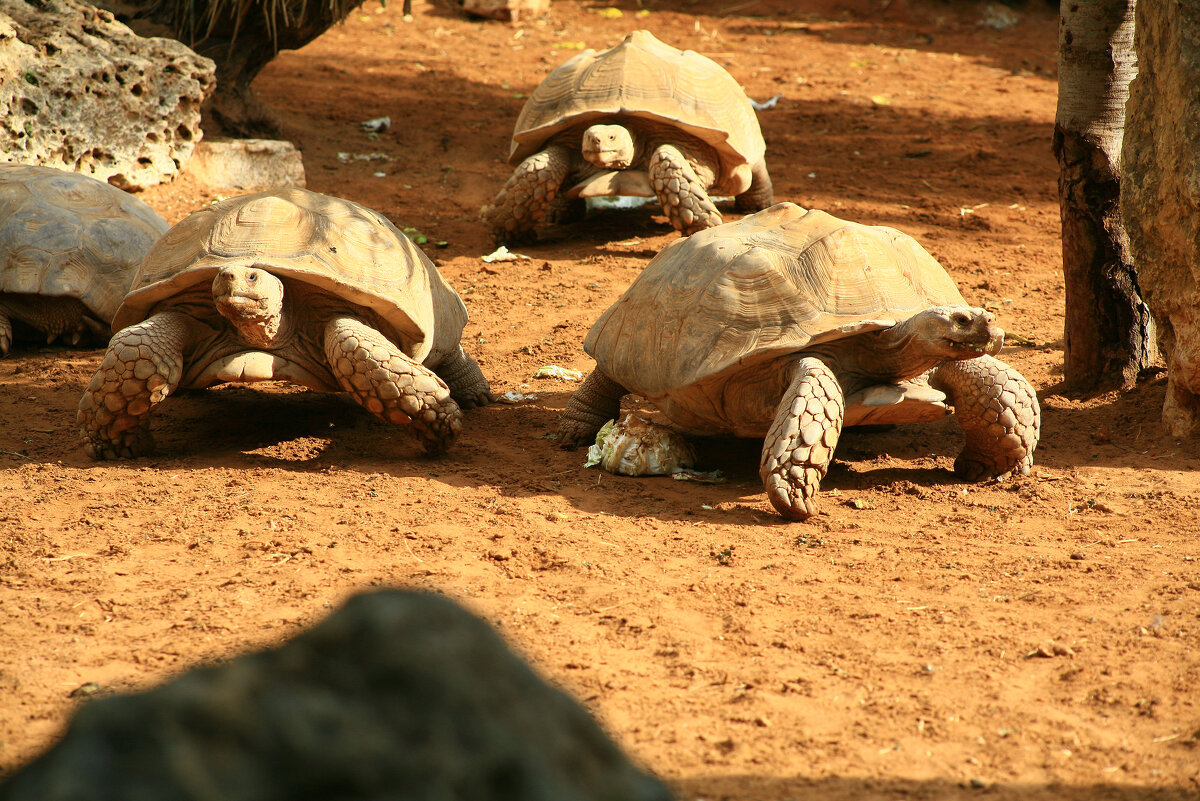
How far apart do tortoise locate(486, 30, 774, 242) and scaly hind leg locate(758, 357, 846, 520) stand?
4.14 m

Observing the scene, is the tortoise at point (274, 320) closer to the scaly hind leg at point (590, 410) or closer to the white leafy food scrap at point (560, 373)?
the scaly hind leg at point (590, 410)

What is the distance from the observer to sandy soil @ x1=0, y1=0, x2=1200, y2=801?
234 centimetres

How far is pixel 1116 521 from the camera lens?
12.6 ft

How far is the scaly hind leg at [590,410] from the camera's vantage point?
4.81 meters

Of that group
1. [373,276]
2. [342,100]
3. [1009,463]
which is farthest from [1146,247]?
[342,100]

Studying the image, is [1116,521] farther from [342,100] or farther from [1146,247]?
[342,100]

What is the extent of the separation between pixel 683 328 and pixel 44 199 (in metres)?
4.08

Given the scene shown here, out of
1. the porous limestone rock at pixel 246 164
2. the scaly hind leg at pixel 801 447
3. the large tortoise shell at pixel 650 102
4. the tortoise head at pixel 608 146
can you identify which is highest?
the large tortoise shell at pixel 650 102

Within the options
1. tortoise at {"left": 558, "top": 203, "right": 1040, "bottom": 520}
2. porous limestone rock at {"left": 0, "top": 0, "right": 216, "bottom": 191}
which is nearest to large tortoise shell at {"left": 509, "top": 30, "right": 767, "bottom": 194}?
porous limestone rock at {"left": 0, "top": 0, "right": 216, "bottom": 191}

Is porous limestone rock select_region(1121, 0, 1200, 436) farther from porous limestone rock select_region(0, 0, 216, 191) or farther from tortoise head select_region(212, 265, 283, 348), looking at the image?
porous limestone rock select_region(0, 0, 216, 191)

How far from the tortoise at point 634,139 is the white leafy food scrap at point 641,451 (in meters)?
3.59

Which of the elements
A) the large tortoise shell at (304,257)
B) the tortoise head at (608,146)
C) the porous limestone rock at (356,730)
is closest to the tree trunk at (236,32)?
the tortoise head at (608,146)

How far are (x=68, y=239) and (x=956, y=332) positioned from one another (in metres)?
4.85

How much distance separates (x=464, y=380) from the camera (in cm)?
524
